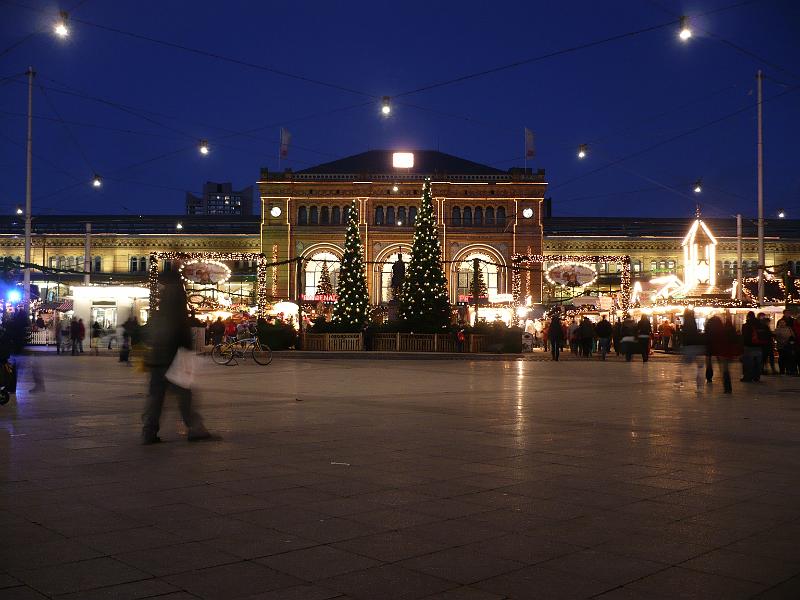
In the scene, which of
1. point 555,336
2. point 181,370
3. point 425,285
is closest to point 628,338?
point 555,336

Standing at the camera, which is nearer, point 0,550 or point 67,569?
point 67,569

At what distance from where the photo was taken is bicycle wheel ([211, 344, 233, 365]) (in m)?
26.2

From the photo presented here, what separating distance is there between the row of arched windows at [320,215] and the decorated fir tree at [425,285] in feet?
80.2

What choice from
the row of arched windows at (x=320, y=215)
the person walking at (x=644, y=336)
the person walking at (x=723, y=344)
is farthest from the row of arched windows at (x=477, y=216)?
the person walking at (x=723, y=344)

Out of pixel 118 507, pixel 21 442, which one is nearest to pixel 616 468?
pixel 118 507

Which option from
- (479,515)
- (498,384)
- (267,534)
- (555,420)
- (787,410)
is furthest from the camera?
(498,384)

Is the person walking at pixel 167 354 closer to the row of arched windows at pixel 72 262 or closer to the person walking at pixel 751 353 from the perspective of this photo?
the person walking at pixel 751 353

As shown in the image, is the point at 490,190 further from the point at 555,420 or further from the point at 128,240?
the point at 555,420

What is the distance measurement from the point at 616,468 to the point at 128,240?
73388 mm

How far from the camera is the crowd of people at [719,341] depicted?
53.6ft

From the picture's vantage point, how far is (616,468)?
7.64 m

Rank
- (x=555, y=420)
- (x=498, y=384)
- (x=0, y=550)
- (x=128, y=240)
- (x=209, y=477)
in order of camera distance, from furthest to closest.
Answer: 1. (x=128, y=240)
2. (x=498, y=384)
3. (x=555, y=420)
4. (x=209, y=477)
5. (x=0, y=550)

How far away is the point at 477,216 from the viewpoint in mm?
66500

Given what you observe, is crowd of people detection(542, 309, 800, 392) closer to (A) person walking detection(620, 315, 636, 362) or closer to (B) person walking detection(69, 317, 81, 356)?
(A) person walking detection(620, 315, 636, 362)
